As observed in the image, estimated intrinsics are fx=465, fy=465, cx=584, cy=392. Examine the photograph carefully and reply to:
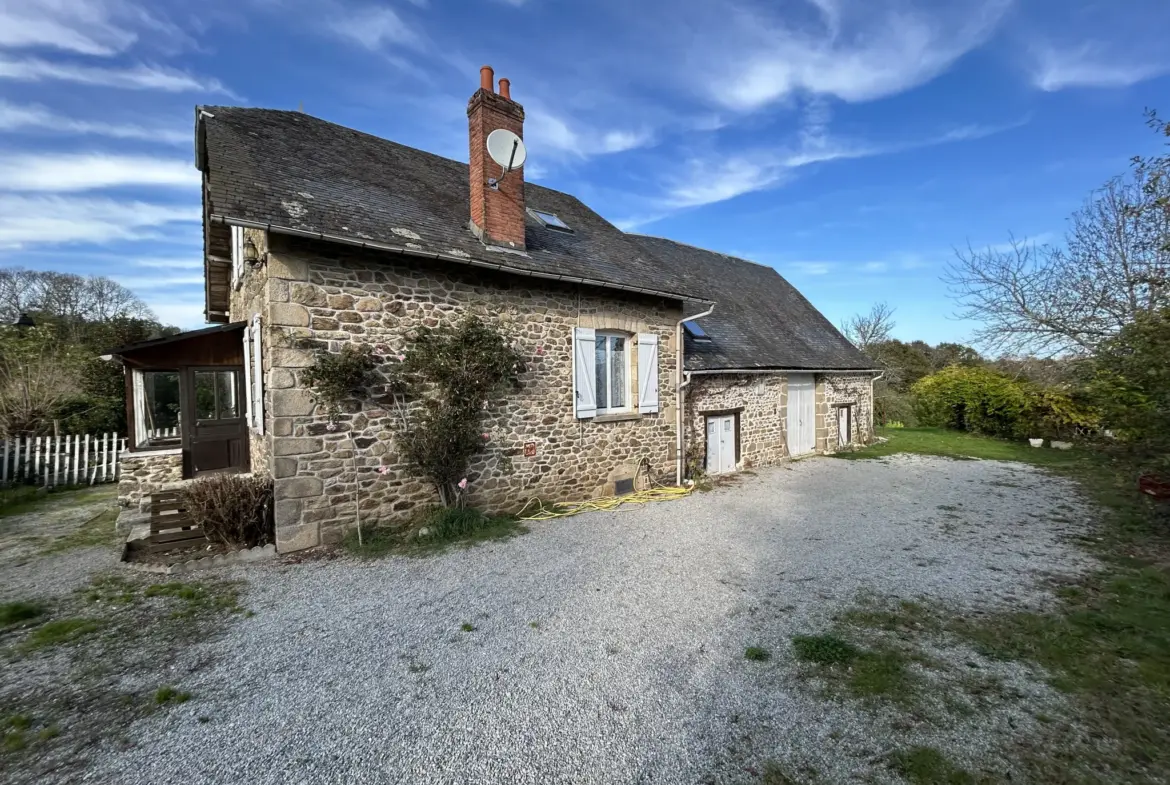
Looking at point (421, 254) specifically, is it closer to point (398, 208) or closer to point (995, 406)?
point (398, 208)

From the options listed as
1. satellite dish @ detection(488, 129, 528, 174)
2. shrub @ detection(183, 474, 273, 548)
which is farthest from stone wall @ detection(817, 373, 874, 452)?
shrub @ detection(183, 474, 273, 548)

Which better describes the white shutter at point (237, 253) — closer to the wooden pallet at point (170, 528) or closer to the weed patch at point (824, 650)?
the wooden pallet at point (170, 528)

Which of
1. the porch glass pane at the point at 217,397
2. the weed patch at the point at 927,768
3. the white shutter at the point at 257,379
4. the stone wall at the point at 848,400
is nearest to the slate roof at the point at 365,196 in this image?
the white shutter at the point at 257,379

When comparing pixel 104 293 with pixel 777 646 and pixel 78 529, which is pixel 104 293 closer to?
pixel 78 529

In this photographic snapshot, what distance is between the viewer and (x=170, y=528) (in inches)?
216

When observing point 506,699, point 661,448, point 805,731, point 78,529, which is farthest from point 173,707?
point 661,448

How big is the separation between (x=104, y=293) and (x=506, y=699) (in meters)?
34.4

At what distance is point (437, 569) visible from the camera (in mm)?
5066

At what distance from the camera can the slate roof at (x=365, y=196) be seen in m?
5.52

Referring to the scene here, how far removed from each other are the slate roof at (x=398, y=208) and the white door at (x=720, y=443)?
49.1 inches

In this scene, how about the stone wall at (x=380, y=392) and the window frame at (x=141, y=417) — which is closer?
the stone wall at (x=380, y=392)

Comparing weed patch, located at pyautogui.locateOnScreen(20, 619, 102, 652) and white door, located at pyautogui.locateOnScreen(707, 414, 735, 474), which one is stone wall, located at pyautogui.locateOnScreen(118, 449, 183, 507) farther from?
white door, located at pyautogui.locateOnScreen(707, 414, 735, 474)

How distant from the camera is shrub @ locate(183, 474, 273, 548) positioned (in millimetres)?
5336

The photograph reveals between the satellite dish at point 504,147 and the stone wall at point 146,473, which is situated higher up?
the satellite dish at point 504,147
